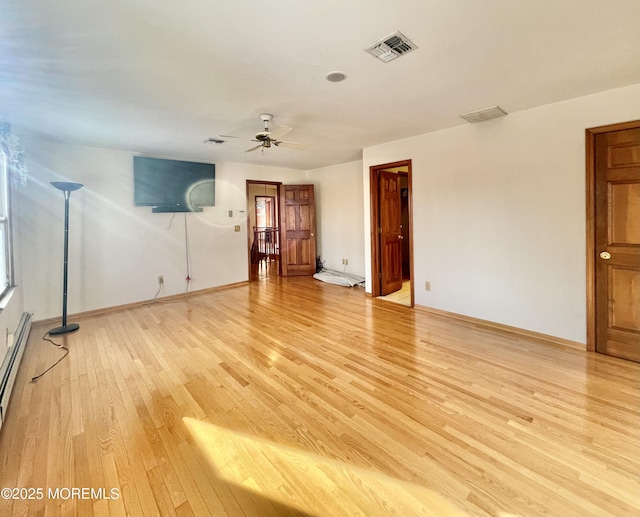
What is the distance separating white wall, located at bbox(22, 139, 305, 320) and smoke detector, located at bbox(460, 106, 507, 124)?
4346mm

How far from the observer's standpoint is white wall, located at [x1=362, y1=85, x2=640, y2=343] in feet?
9.57

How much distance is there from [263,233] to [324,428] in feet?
27.8

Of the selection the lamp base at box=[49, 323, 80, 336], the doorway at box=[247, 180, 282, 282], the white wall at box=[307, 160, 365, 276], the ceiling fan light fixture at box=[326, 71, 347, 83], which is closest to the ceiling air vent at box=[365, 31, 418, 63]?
the ceiling fan light fixture at box=[326, 71, 347, 83]

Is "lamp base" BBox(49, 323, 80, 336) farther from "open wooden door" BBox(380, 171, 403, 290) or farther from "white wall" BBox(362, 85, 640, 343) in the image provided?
"white wall" BBox(362, 85, 640, 343)

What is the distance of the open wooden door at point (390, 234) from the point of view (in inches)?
195

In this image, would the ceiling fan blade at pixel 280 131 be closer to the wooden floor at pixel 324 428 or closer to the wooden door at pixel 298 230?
the wooden floor at pixel 324 428

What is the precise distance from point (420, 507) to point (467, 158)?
11.8 ft

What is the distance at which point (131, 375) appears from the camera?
8.59 feet

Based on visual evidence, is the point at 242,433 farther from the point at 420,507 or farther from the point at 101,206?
the point at 101,206

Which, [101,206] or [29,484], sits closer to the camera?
[29,484]

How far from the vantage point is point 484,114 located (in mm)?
3229

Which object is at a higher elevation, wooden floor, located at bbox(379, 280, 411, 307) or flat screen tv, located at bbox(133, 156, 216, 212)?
flat screen tv, located at bbox(133, 156, 216, 212)

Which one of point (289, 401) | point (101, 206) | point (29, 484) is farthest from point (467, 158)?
point (101, 206)

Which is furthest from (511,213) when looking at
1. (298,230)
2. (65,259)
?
(65,259)
